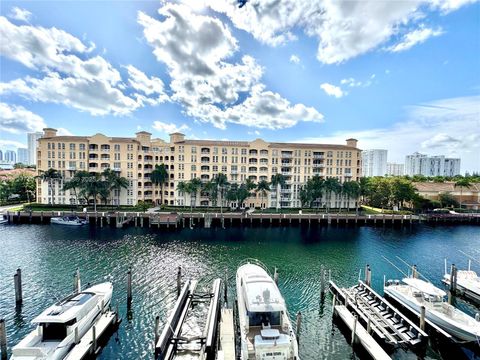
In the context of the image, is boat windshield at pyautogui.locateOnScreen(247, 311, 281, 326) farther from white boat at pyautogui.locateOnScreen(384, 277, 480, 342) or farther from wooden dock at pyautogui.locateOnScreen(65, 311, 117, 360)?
white boat at pyautogui.locateOnScreen(384, 277, 480, 342)

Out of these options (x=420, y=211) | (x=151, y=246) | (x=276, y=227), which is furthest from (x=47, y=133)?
(x=420, y=211)

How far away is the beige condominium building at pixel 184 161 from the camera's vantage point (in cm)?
7556

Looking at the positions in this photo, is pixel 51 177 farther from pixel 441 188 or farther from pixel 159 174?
pixel 441 188

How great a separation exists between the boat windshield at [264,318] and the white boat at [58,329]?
38.3 feet

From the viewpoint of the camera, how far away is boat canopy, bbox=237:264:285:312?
16.9 meters

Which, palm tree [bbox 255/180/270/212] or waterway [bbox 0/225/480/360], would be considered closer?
waterway [bbox 0/225/480/360]

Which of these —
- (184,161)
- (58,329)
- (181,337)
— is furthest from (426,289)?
(184,161)

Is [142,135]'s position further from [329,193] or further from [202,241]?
[329,193]

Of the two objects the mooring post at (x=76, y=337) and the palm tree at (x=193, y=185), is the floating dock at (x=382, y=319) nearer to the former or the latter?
the mooring post at (x=76, y=337)

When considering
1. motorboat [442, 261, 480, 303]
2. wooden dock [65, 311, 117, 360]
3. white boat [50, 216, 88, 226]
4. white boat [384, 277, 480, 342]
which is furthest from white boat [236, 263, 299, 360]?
white boat [50, 216, 88, 226]

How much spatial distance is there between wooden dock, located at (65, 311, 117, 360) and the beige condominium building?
58.0 metres

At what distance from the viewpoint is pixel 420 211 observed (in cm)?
8181

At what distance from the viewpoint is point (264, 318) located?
17.1 meters

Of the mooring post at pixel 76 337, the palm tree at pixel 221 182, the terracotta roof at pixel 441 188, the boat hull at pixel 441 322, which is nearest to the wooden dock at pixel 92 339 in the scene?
the mooring post at pixel 76 337
